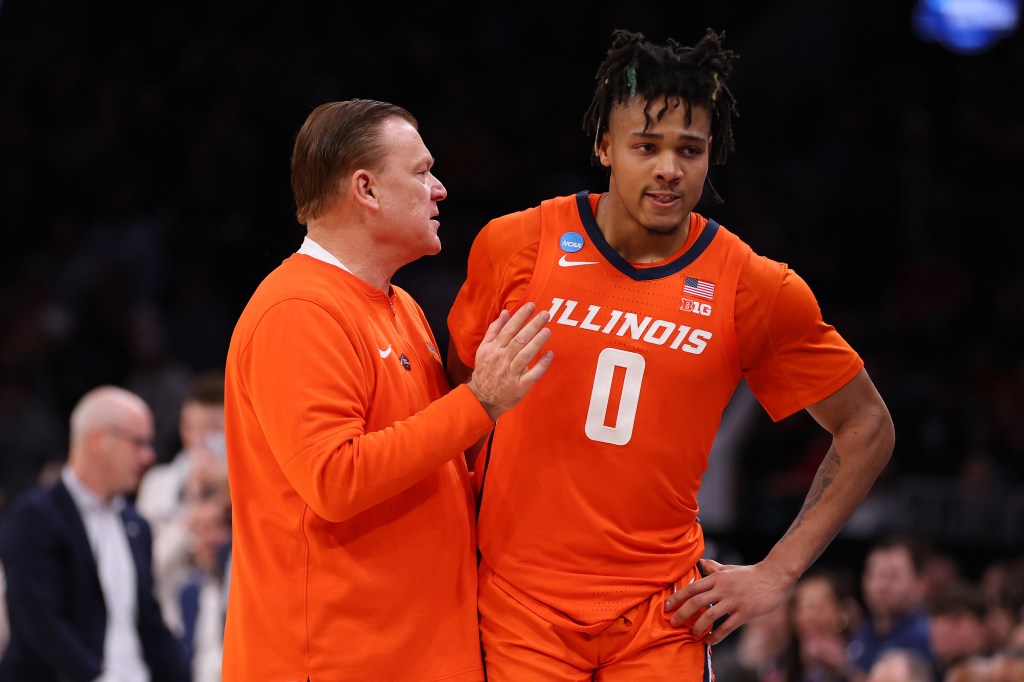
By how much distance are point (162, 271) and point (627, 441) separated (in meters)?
8.66

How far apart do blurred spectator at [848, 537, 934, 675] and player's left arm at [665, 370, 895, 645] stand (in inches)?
148

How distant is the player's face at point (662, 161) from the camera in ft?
11.1

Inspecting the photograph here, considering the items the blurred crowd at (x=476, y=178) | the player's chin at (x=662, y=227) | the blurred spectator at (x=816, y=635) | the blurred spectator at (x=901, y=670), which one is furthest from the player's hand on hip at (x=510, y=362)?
the blurred crowd at (x=476, y=178)

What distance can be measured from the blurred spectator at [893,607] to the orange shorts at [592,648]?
4.02 m

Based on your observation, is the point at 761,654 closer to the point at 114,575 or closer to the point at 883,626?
the point at 883,626

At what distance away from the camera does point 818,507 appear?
3623mm

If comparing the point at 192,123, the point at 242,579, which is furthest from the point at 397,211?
the point at 192,123

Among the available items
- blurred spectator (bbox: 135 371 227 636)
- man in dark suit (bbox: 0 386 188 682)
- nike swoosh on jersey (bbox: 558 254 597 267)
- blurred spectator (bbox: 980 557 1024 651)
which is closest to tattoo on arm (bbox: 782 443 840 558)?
nike swoosh on jersey (bbox: 558 254 597 267)

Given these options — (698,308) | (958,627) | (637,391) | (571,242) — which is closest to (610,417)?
(637,391)

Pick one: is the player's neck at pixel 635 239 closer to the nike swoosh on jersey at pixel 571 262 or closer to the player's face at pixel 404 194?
the nike swoosh on jersey at pixel 571 262

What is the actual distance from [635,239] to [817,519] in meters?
0.86

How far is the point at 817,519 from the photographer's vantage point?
11.8 feet

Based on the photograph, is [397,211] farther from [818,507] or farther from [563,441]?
[818,507]

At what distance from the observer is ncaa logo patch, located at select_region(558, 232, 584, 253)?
3.49 meters
